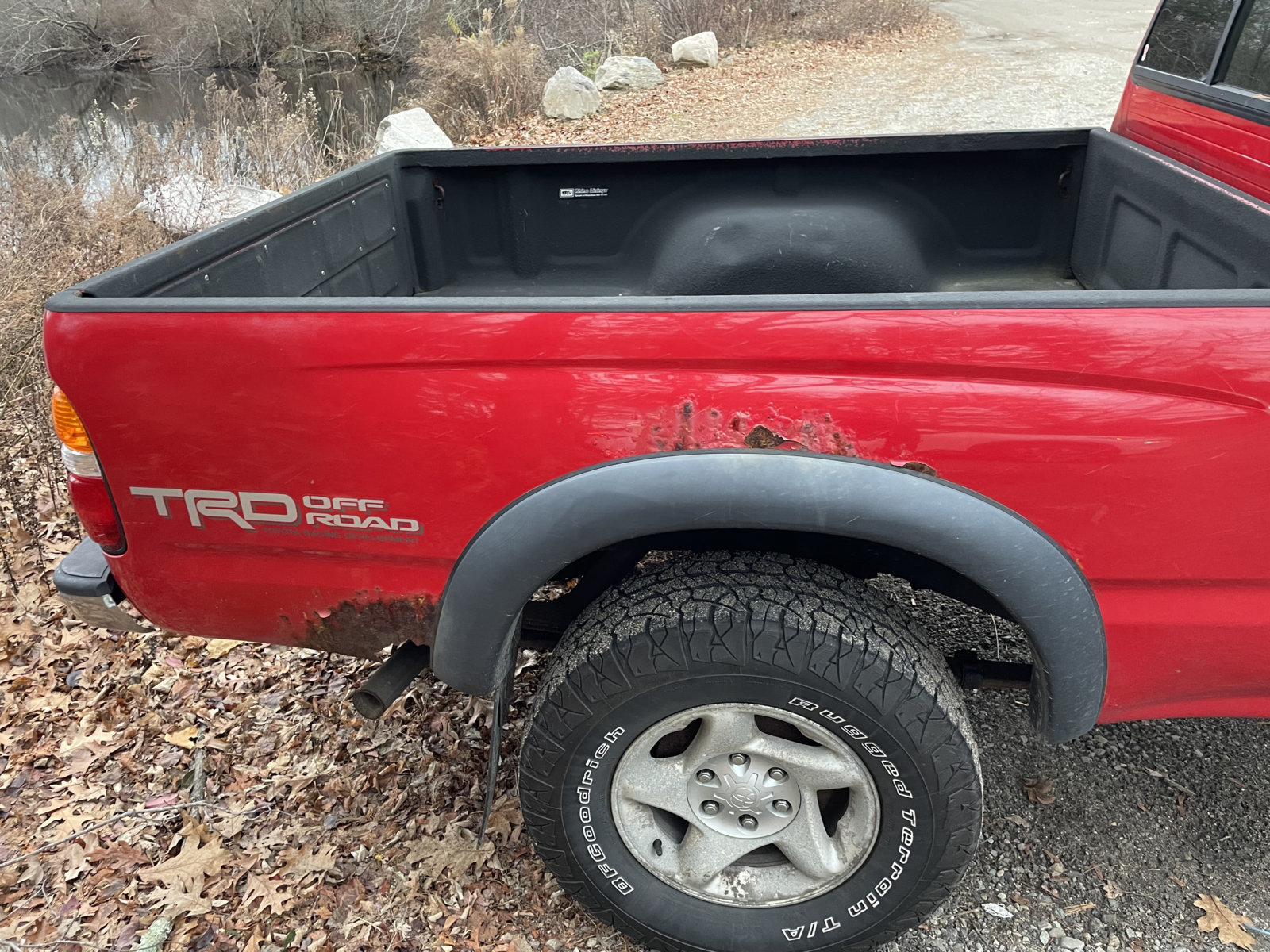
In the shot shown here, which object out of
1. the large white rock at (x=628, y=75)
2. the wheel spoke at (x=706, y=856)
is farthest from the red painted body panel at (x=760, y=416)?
the large white rock at (x=628, y=75)

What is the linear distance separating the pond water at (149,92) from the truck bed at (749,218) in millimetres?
10076

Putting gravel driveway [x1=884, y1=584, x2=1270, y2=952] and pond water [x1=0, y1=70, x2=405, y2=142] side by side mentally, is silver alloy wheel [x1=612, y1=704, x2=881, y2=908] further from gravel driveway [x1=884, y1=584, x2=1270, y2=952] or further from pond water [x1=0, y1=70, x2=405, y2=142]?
pond water [x1=0, y1=70, x2=405, y2=142]

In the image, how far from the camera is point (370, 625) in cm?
185

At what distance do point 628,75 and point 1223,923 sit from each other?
1356 cm

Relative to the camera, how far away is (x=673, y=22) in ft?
53.1

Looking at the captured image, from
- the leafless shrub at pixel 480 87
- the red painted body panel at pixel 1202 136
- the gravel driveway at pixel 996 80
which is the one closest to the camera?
the red painted body panel at pixel 1202 136

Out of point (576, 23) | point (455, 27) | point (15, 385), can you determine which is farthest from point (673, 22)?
point (15, 385)

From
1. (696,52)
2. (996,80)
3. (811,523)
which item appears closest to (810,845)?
(811,523)

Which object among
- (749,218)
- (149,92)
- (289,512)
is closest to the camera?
(289,512)

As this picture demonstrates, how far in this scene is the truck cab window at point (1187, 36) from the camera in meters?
2.52

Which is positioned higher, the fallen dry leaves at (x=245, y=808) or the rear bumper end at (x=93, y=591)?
the rear bumper end at (x=93, y=591)

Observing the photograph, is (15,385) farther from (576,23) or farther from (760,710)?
(576,23)

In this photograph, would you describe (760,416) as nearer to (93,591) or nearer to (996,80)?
(93,591)

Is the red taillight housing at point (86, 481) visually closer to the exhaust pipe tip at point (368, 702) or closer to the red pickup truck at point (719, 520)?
the red pickup truck at point (719, 520)
